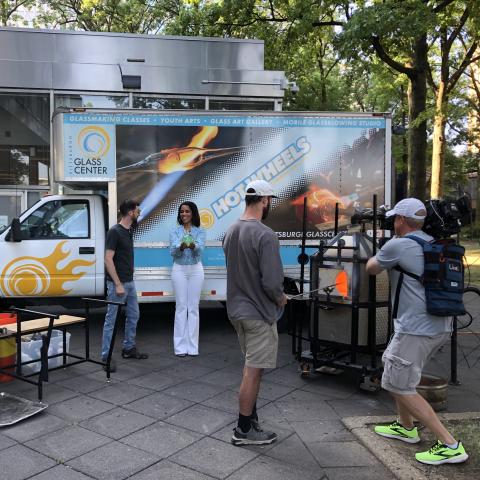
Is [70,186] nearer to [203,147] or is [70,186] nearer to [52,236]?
[52,236]

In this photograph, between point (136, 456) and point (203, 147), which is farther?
point (203, 147)

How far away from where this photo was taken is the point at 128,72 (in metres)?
10.9

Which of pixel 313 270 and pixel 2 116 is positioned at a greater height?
pixel 2 116

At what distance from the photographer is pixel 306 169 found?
22.1 feet

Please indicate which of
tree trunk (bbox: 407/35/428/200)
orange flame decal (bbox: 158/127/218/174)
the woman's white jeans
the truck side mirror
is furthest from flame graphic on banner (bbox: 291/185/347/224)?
tree trunk (bbox: 407/35/428/200)

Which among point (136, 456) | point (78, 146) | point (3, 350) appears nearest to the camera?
point (136, 456)

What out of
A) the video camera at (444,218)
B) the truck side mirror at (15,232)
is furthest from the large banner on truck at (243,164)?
the video camera at (444,218)

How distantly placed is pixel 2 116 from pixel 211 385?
943 centimetres

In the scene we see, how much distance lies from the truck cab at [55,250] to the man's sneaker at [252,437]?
153 inches

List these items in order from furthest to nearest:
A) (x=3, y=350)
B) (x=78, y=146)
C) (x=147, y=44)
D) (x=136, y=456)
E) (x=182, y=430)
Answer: (x=147, y=44) → (x=78, y=146) → (x=3, y=350) → (x=182, y=430) → (x=136, y=456)

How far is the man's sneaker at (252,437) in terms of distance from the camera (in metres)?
3.63

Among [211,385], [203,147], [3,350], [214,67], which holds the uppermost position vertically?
[214,67]

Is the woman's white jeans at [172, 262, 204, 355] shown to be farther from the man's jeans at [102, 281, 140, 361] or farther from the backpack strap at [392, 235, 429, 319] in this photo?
the backpack strap at [392, 235, 429, 319]

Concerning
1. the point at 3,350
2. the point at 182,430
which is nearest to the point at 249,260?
the point at 182,430
